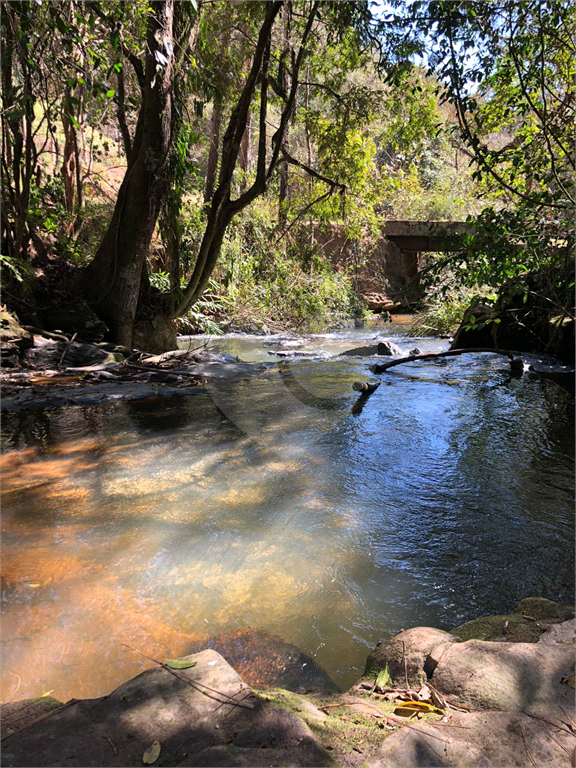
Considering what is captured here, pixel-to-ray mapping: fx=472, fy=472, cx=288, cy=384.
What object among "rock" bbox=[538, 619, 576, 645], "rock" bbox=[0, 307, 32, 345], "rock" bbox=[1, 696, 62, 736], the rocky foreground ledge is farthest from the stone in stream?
"rock" bbox=[1, 696, 62, 736]

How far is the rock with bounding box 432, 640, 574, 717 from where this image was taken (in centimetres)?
131

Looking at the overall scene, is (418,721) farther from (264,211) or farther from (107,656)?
(264,211)

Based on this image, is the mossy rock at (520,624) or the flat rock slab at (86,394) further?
the flat rock slab at (86,394)

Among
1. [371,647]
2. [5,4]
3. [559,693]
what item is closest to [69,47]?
[5,4]

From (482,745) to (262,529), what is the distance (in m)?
1.84

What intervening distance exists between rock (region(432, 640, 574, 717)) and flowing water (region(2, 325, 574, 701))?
0.46m

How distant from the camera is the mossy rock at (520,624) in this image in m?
1.76

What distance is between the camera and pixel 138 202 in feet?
24.2

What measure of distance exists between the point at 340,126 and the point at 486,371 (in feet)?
16.4

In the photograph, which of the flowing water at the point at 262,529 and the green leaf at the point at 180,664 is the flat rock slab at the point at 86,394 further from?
the green leaf at the point at 180,664

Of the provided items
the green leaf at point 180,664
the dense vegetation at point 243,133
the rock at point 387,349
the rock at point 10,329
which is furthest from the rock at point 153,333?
the green leaf at point 180,664

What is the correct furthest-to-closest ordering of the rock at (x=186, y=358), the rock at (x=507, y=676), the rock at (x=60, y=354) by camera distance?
the rock at (x=186, y=358), the rock at (x=60, y=354), the rock at (x=507, y=676)

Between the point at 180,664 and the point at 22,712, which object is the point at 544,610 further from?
the point at 22,712

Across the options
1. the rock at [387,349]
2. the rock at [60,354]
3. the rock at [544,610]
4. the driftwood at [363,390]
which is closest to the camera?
the rock at [544,610]
